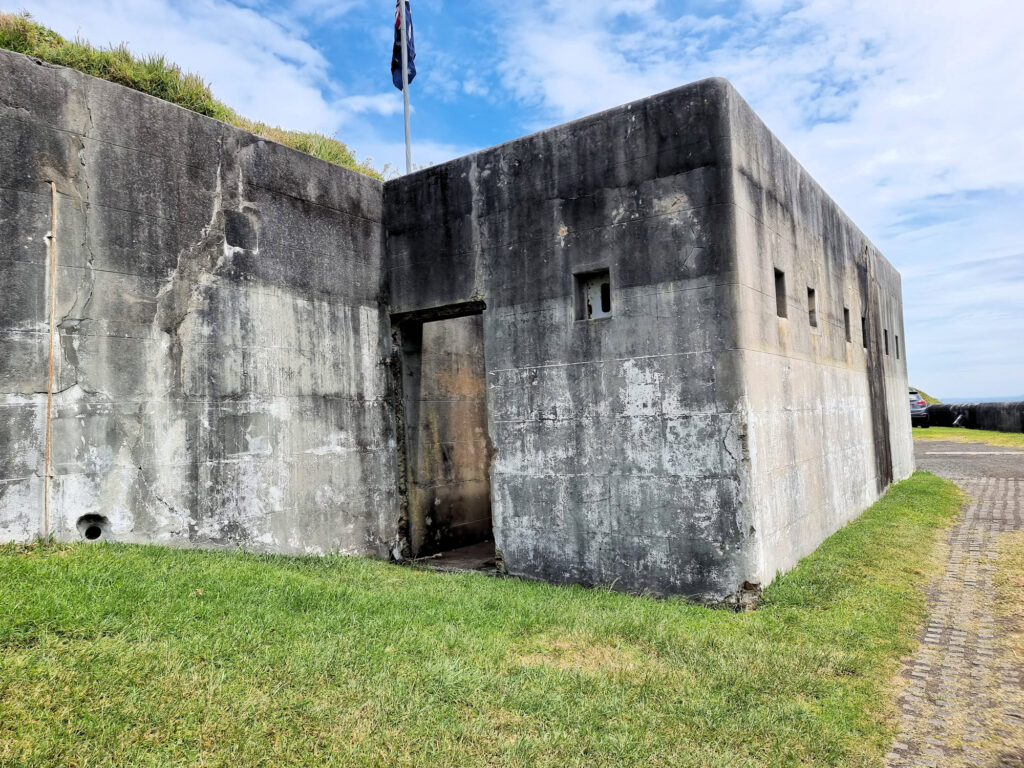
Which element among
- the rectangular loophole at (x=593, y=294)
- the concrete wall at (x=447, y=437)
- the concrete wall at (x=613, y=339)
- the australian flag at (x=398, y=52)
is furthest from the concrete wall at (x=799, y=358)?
the australian flag at (x=398, y=52)

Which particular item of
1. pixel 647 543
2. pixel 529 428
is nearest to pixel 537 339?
pixel 529 428

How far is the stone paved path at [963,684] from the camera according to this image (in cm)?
392

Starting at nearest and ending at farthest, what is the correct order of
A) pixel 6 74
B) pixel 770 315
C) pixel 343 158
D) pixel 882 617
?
pixel 6 74, pixel 882 617, pixel 770 315, pixel 343 158

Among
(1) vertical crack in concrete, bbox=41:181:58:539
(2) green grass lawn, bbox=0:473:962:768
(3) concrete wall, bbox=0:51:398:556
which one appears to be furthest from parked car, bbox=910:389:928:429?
(1) vertical crack in concrete, bbox=41:181:58:539

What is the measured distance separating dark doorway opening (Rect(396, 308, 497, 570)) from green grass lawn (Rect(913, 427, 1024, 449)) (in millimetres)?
19382

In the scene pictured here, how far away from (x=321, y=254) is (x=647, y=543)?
4.83 meters

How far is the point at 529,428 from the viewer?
24.7ft

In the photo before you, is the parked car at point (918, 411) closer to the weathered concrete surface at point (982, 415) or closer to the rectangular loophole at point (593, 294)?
the weathered concrete surface at point (982, 415)

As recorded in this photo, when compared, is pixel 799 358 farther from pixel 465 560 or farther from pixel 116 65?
pixel 116 65

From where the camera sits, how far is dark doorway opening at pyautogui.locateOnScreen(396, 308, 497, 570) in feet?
28.7

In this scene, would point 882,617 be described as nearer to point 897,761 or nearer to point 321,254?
point 897,761

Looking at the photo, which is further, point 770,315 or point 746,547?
point 770,315

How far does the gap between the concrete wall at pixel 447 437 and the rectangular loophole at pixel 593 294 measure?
258 centimetres

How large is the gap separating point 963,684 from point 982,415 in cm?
2979
